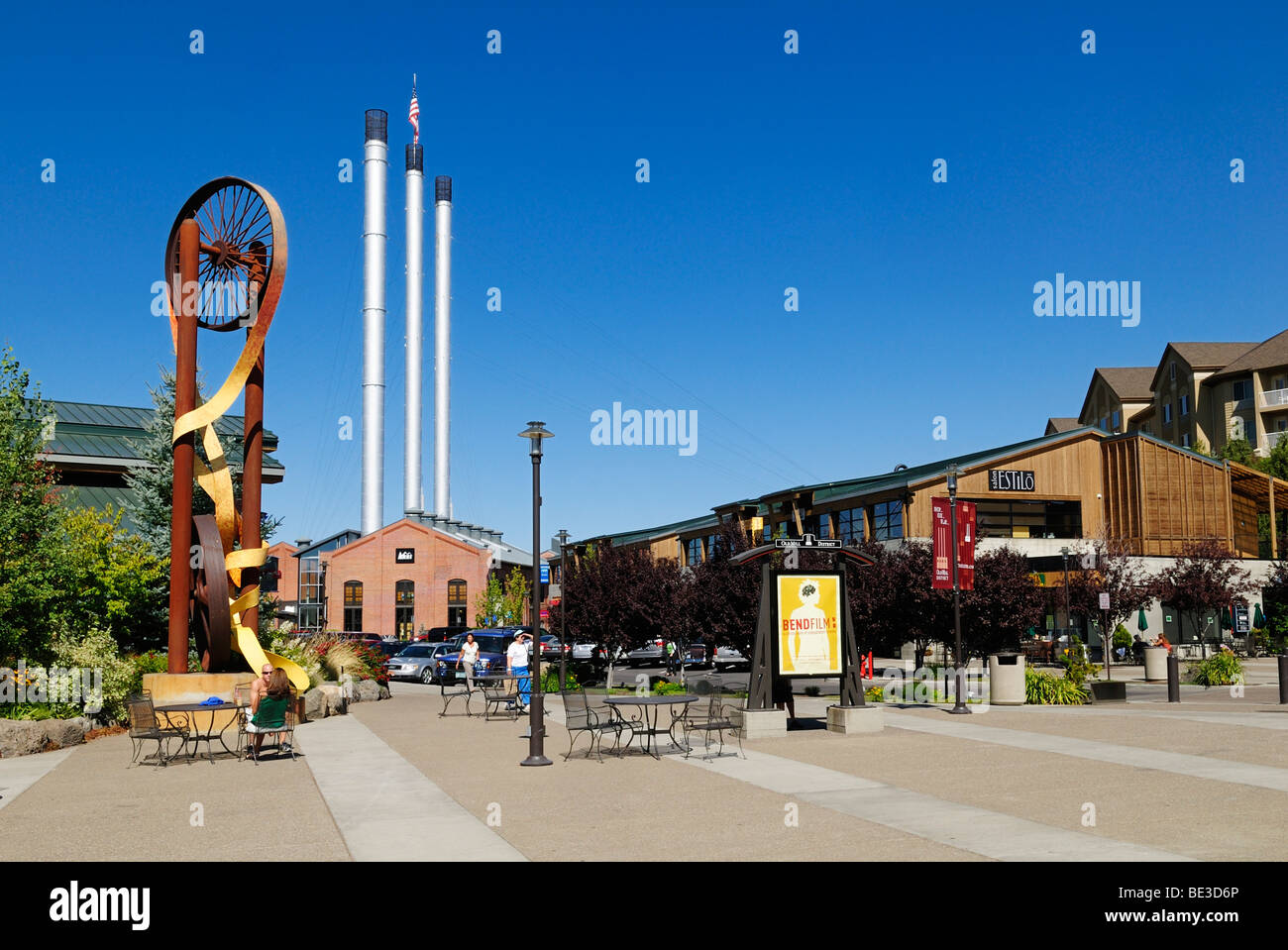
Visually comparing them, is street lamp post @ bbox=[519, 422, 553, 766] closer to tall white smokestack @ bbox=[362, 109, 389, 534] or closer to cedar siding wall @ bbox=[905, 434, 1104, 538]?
cedar siding wall @ bbox=[905, 434, 1104, 538]

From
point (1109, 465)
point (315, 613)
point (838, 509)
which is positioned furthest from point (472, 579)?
point (1109, 465)

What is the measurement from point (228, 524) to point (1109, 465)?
45.1 m

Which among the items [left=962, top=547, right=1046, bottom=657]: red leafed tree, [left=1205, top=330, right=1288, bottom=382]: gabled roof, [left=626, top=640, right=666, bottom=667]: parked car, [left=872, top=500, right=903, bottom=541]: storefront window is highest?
[left=1205, top=330, right=1288, bottom=382]: gabled roof

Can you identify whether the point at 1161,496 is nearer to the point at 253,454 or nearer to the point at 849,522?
the point at 849,522

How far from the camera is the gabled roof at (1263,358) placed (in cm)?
7831

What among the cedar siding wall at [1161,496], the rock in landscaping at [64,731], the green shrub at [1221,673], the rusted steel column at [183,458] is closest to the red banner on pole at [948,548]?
the green shrub at [1221,673]

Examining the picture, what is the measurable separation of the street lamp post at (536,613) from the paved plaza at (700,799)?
21.6 inches

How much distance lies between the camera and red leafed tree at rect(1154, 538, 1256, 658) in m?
47.8

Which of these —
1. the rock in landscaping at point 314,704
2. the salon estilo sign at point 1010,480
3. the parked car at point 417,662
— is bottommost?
the parked car at point 417,662

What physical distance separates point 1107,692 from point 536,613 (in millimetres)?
15328

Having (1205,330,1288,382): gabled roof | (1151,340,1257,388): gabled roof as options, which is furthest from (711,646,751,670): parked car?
(1151,340,1257,388): gabled roof

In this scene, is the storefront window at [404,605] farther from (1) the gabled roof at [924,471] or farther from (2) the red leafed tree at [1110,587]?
(2) the red leafed tree at [1110,587]

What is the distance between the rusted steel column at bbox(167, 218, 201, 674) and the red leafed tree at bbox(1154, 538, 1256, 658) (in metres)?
39.2

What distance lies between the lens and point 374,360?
8844 cm
